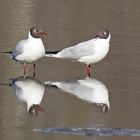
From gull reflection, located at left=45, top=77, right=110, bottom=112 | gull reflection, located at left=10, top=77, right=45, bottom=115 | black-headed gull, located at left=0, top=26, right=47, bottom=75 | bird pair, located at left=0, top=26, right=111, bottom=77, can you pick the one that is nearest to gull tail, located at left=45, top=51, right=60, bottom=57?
bird pair, located at left=0, top=26, right=111, bottom=77

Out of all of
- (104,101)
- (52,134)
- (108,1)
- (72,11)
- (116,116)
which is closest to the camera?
(52,134)

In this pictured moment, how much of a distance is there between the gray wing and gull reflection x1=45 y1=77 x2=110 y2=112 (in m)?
0.55

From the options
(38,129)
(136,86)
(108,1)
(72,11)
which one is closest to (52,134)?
(38,129)

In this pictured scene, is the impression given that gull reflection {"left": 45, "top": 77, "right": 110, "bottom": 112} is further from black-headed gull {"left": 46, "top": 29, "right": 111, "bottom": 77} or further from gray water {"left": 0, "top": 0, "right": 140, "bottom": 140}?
black-headed gull {"left": 46, "top": 29, "right": 111, "bottom": 77}

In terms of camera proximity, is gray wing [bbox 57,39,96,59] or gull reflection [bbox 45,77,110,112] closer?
gull reflection [bbox 45,77,110,112]

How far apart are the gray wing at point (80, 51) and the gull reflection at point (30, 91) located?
87cm

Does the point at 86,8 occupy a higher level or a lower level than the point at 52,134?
higher

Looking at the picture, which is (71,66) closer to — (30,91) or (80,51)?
(80,51)

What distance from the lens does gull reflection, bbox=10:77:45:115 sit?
419 inches

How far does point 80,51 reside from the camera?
42.1 feet

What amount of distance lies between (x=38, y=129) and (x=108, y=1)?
11135 millimetres

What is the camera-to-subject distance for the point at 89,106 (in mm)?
10734

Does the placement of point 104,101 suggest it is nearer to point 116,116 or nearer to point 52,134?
point 116,116

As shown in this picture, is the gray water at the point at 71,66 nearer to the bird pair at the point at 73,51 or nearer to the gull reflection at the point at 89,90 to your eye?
the gull reflection at the point at 89,90
